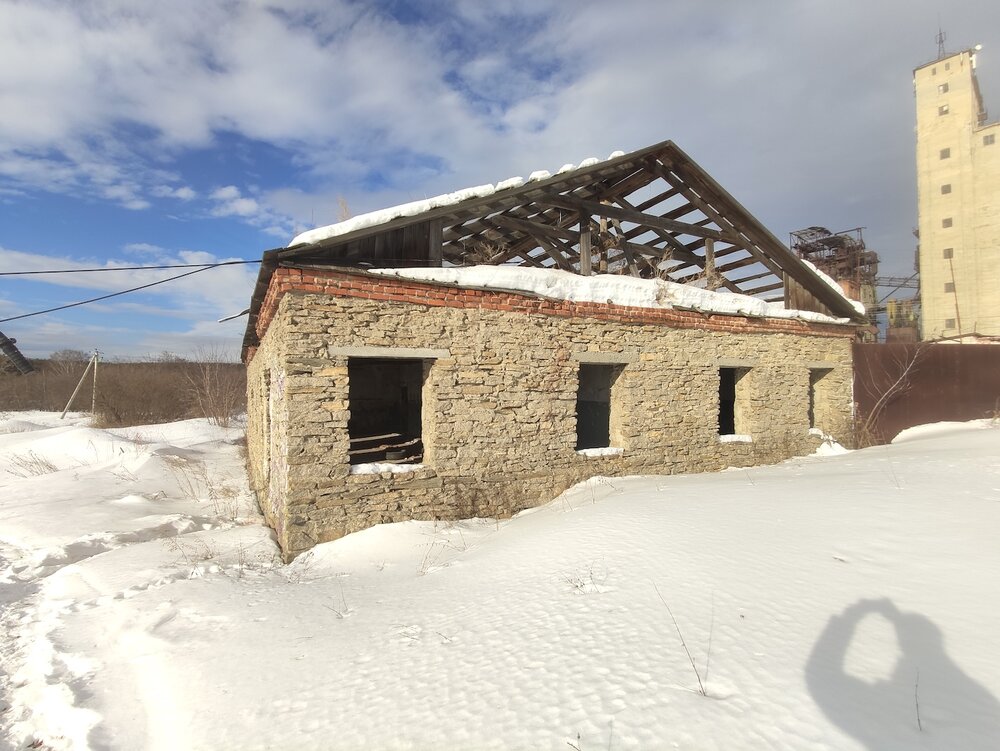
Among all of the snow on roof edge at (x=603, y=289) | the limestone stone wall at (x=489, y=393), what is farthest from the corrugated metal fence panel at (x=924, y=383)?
the limestone stone wall at (x=489, y=393)

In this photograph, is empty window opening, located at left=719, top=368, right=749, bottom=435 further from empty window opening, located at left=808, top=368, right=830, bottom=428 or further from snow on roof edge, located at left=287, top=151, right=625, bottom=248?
snow on roof edge, located at left=287, top=151, right=625, bottom=248

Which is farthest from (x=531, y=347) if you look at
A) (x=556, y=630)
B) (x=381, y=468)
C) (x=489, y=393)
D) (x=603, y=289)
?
(x=556, y=630)

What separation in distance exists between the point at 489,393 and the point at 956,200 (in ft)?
113

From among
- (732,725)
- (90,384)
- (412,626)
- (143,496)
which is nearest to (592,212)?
(412,626)

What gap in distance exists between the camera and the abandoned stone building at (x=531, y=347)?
541cm

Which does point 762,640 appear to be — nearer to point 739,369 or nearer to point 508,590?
point 508,590

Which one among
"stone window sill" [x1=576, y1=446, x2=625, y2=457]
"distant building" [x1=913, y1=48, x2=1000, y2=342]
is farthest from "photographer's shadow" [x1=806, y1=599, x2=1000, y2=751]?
"distant building" [x1=913, y1=48, x2=1000, y2=342]

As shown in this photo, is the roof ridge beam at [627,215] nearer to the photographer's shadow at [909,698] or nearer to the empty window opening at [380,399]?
the empty window opening at [380,399]

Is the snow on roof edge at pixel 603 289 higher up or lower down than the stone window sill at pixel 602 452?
higher up

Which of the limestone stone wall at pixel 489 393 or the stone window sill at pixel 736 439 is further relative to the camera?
the stone window sill at pixel 736 439

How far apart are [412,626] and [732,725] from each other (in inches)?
83.0

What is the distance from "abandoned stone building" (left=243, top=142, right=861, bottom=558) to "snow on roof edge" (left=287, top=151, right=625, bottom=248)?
0.08 ft

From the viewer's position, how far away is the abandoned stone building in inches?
213

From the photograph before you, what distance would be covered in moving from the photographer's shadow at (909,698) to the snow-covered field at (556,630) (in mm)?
11
